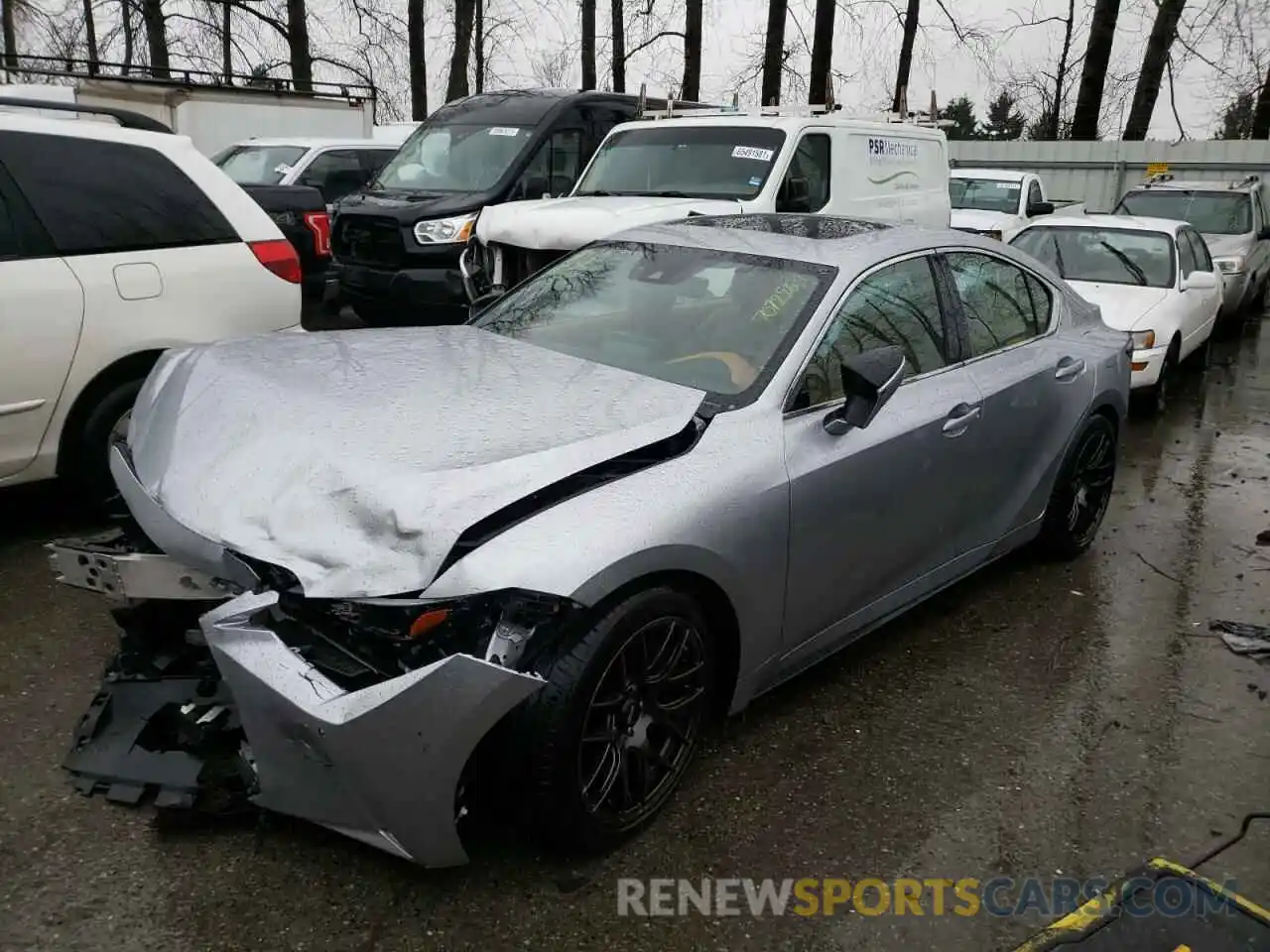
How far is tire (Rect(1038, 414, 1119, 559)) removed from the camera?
474 centimetres

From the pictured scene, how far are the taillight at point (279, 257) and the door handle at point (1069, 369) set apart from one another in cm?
363

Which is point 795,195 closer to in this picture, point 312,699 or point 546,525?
point 546,525

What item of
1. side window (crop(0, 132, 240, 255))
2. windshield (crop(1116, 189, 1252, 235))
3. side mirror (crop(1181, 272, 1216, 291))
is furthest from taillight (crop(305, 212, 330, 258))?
windshield (crop(1116, 189, 1252, 235))

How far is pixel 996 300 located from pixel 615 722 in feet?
8.84

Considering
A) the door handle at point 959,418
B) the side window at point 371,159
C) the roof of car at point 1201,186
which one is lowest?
the door handle at point 959,418

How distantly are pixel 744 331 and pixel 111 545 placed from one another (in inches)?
82.5

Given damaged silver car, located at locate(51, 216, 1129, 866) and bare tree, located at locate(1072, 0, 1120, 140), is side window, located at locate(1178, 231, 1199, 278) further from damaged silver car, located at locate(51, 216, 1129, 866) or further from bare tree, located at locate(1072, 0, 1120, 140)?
bare tree, located at locate(1072, 0, 1120, 140)

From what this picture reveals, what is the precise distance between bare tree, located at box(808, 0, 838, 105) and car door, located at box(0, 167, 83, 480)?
17.4m

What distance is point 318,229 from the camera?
297 inches

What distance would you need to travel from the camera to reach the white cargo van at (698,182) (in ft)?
24.6

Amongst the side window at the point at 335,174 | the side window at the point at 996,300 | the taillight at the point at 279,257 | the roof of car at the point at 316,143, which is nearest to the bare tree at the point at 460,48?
the roof of car at the point at 316,143

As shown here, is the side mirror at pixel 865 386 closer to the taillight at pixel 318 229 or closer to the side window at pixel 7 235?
the side window at pixel 7 235

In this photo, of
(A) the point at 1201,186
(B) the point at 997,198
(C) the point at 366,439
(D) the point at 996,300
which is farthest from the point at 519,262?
(A) the point at 1201,186

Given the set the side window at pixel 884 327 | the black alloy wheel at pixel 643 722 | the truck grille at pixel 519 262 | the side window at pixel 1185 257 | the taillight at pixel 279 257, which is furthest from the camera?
the side window at pixel 1185 257
